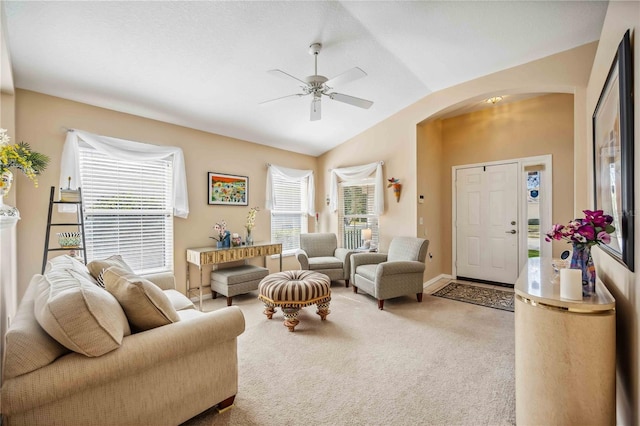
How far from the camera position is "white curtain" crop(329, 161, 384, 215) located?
484 centimetres

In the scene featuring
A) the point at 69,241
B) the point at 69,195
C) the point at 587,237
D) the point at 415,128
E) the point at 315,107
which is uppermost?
the point at 415,128

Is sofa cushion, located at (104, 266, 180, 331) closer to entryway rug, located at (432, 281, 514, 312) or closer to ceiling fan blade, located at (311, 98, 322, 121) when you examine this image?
ceiling fan blade, located at (311, 98, 322, 121)

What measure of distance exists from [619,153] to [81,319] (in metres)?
2.77

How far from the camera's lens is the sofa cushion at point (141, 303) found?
154 centimetres

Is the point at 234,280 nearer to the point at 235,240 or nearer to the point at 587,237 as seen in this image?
the point at 235,240

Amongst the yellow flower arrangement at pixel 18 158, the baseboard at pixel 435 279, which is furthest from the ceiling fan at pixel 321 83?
the baseboard at pixel 435 279

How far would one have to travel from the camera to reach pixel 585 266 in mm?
1580

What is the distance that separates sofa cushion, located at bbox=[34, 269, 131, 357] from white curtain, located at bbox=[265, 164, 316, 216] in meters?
3.63

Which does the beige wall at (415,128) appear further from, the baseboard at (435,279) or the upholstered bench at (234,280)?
the upholstered bench at (234,280)

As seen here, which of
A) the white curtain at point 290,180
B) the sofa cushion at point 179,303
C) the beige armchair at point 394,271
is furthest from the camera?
the white curtain at point 290,180

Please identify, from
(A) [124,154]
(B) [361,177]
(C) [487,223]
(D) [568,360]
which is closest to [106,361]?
(D) [568,360]

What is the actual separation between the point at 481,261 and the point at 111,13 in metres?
5.63

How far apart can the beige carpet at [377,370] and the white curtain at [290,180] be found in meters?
2.12

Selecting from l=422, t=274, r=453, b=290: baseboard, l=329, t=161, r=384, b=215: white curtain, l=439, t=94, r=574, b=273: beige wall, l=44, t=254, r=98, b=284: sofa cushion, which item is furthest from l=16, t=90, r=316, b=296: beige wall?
l=439, t=94, r=574, b=273: beige wall
